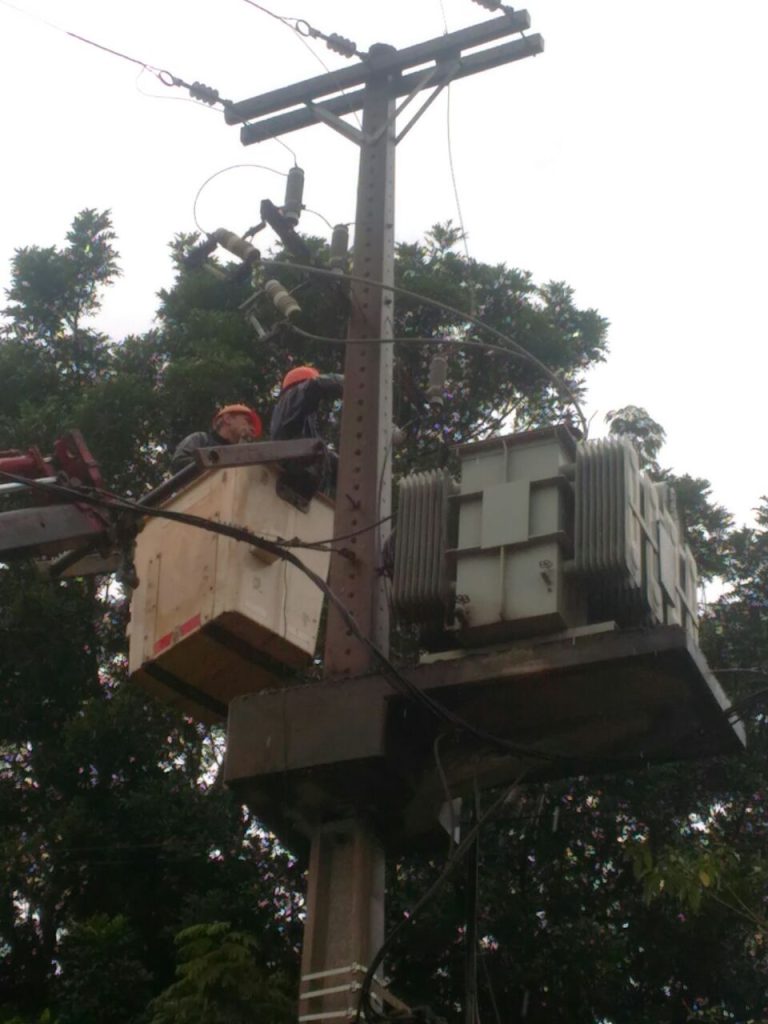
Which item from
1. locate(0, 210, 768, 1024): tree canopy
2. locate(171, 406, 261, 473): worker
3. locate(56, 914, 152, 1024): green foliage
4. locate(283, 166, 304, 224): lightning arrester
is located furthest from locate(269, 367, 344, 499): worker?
locate(56, 914, 152, 1024): green foliage

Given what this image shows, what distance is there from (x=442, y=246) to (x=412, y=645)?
589 cm

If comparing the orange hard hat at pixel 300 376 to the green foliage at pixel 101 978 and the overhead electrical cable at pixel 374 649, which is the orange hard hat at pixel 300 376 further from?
the green foliage at pixel 101 978

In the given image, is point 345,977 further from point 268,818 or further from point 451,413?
point 451,413

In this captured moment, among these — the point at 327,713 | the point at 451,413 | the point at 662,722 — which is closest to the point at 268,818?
the point at 327,713

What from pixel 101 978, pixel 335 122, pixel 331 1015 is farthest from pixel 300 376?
pixel 101 978

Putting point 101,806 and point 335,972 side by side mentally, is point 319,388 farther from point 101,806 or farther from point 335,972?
point 101,806

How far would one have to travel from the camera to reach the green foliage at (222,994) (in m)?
8.95

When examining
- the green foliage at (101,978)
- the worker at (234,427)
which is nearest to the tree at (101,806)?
the green foliage at (101,978)

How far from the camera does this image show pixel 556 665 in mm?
6496

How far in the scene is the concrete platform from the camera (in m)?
6.53

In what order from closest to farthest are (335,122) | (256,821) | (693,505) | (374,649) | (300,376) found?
(374,649), (300,376), (335,122), (256,821), (693,505)

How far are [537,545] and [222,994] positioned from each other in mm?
4046

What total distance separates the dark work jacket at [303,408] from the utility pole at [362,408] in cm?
38

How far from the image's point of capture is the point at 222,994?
9.17 metres
